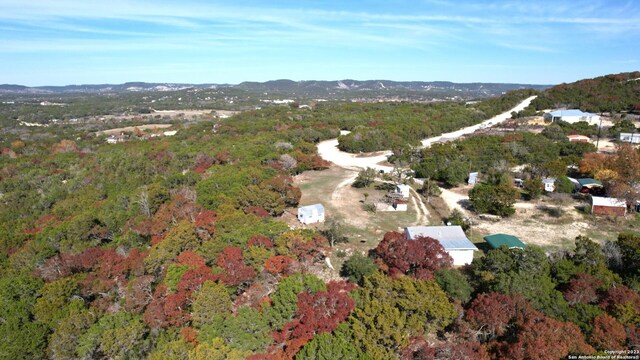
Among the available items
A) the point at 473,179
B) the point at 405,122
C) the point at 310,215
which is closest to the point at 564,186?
the point at 473,179

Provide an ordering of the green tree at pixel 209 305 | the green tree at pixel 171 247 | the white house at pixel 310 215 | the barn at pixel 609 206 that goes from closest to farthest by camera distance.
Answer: the green tree at pixel 209 305 → the green tree at pixel 171 247 → the barn at pixel 609 206 → the white house at pixel 310 215

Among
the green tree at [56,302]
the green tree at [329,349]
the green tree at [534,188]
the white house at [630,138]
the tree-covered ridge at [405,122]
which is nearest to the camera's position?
the green tree at [329,349]

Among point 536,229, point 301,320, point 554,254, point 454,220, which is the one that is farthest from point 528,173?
point 301,320

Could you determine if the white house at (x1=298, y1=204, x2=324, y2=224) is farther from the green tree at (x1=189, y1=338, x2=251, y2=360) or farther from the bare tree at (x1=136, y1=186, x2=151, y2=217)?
the green tree at (x1=189, y1=338, x2=251, y2=360)

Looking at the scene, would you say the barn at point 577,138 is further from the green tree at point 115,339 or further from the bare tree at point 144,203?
the green tree at point 115,339

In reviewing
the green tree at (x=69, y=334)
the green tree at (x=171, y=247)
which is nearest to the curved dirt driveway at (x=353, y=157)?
the green tree at (x=171, y=247)

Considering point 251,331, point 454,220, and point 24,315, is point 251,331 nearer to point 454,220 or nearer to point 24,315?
point 24,315

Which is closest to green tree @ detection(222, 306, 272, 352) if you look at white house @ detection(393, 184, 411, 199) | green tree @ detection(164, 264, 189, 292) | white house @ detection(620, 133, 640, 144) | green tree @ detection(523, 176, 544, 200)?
green tree @ detection(164, 264, 189, 292)
